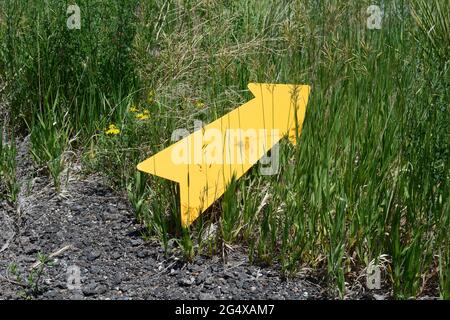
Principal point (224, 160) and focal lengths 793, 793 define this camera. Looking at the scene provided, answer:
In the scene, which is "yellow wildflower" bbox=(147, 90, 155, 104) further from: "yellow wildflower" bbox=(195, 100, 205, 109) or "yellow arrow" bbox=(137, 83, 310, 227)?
"yellow arrow" bbox=(137, 83, 310, 227)

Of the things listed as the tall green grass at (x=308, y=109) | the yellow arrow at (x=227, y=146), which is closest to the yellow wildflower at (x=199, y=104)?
the tall green grass at (x=308, y=109)

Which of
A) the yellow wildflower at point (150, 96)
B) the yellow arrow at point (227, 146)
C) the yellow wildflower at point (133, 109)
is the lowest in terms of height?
the yellow arrow at point (227, 146)

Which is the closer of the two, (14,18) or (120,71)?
(120,71)

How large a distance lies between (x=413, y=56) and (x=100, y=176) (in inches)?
61.3

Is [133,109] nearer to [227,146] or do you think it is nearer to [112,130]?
[112,130]

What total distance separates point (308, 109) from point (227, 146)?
406 mm

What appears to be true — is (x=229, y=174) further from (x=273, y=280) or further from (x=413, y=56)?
(x=413, y=56)

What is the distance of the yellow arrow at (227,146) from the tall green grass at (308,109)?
76mm

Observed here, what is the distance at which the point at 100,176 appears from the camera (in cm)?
376

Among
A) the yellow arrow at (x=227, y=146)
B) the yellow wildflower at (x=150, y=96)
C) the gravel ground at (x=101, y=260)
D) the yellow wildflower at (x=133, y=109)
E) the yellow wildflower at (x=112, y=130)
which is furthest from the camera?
the yellow wildflower at (x=150, y=96)

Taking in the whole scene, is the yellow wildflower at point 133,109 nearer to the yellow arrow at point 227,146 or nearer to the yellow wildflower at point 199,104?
the yellow wildflower at point 199,104

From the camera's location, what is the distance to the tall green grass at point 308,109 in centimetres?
305
